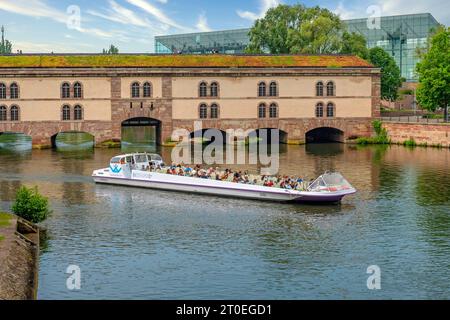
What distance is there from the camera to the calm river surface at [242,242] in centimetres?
3158

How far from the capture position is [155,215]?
47.5 meters

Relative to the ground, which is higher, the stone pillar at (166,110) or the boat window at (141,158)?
the stone pillar at (166,110)

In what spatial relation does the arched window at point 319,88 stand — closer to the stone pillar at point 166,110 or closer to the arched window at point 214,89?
the arched window at point 214,89

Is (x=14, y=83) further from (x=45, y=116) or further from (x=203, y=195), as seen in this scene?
(x=203, y=195)

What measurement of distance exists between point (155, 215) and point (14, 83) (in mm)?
46403

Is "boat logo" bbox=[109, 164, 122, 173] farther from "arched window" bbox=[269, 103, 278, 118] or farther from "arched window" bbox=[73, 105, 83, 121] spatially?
"arched window" bbox=[269, 103, 278, 118]

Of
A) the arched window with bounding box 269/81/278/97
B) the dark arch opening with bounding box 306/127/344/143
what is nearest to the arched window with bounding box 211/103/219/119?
the arched window with bounding box 269/81/278/97

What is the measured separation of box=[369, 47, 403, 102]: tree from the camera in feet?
419

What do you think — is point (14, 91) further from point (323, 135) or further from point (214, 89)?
point (323, 135)

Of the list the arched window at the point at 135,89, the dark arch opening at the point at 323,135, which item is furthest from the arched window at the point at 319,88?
the arched window at the point at 135,89

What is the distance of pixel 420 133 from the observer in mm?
90250

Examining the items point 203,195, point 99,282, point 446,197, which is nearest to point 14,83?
point 203,195

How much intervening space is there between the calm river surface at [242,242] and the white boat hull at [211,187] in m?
0.85
